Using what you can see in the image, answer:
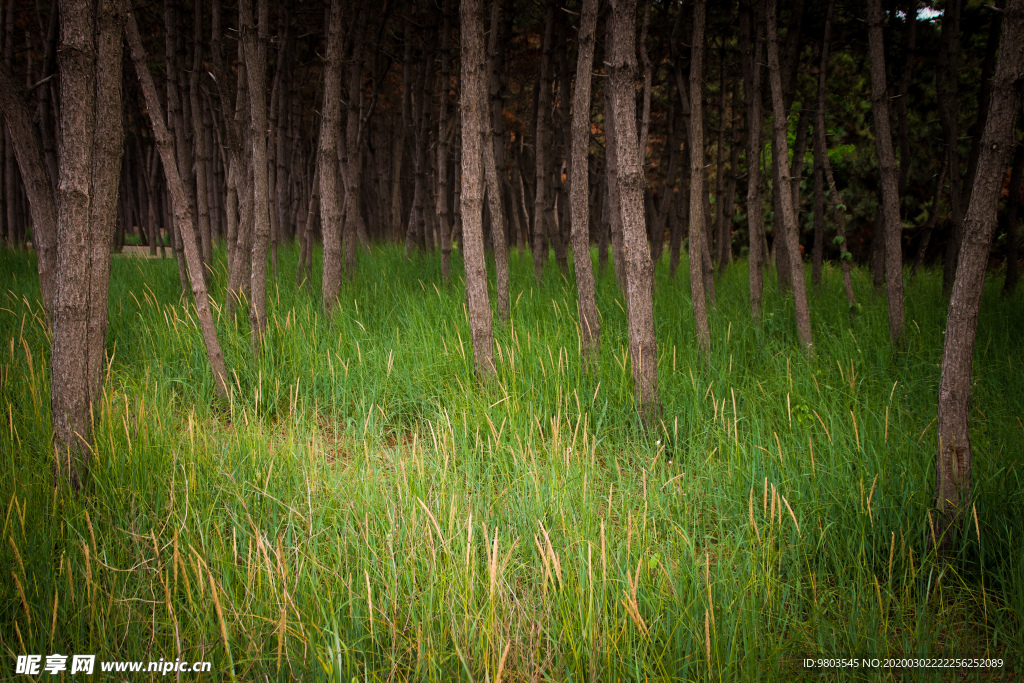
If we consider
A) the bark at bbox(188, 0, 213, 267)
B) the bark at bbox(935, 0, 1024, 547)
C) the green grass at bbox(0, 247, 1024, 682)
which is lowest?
the green grass at bbox(0, 247, 1024, 682)

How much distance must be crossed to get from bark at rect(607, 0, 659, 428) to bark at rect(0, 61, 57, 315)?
12.0 ft

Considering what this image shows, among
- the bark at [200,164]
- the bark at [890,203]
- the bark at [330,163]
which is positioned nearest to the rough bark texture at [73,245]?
the bark at [330,163]

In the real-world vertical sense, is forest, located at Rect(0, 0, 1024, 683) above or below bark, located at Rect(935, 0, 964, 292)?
below

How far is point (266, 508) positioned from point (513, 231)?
14.9m

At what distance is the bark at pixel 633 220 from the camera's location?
128 inches

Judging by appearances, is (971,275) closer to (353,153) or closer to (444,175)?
(444,175)

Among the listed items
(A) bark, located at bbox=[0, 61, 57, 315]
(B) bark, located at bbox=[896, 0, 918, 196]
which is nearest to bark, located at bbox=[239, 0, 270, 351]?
(A) bark, located at bbox=[0, 61, 57, 315]

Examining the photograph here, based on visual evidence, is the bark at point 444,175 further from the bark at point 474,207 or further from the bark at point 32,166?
the bark at point 32,166

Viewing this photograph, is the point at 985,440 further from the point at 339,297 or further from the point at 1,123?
the point at 1,123

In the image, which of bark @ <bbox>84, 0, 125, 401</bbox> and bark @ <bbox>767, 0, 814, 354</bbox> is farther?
bark @ <bbox>767, 0, 814, 354</bbox>

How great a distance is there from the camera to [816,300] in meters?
5.93

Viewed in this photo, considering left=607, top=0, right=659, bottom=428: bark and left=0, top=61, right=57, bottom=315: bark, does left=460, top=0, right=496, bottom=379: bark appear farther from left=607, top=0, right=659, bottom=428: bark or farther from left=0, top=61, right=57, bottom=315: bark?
left=0, top=61, right=57, bottom=315: bark

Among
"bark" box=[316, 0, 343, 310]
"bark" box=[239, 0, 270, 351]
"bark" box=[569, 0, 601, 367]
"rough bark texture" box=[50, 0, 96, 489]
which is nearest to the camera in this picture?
"rough bark texture" box=[50, 0, 96, 489]

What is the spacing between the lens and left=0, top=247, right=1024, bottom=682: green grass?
1792mm
